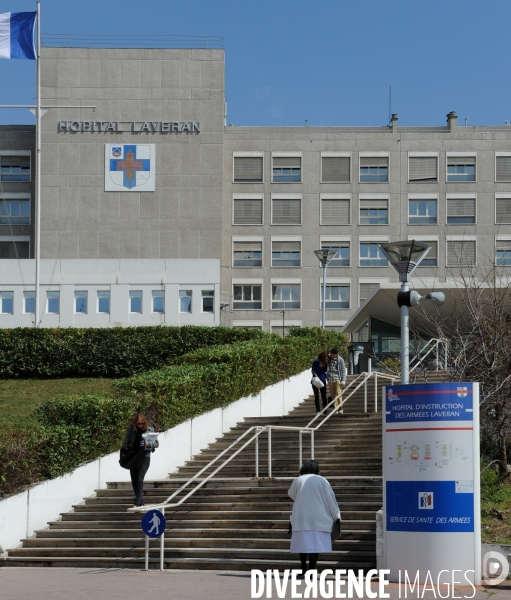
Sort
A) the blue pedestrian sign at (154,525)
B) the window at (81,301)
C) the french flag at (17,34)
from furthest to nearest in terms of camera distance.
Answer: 1. the window at (81,301)
2. the french flag at (17,34)
3. the blue pedestrian sign at (154,525)

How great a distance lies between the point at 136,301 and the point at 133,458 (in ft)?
147

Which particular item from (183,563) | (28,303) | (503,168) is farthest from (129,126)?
(183,563)

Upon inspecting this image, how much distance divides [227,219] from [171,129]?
719 centimetres

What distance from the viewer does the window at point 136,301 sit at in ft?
199

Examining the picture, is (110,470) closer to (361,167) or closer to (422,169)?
(361,167)

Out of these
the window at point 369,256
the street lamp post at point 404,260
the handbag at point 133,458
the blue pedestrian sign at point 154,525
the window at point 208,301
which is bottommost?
the blue pedestrian sign at point 154,525

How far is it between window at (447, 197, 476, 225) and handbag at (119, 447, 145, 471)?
5821cm

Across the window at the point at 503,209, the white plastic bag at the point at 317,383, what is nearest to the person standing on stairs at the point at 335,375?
the white plastic bag at the point at 317,383

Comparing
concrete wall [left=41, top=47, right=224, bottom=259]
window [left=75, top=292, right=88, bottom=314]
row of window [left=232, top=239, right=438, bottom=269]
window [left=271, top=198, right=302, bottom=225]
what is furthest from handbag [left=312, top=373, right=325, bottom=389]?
window [left=271, top=198, right=302, bottom=225]

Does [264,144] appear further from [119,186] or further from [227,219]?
[119,186]

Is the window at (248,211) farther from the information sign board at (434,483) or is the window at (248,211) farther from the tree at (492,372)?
the information sign board at (434,483)

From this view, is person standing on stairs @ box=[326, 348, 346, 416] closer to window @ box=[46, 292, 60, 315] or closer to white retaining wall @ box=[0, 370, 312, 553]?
white retaining wall @ box=[0, 370, 312, 553]

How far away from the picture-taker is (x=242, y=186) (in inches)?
2857

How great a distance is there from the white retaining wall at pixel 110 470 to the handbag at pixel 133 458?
143 cm
